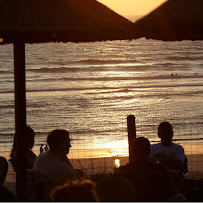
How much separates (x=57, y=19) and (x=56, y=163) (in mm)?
1439

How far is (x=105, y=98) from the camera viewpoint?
29.8 meters

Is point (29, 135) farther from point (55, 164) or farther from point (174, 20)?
point (174, 20)

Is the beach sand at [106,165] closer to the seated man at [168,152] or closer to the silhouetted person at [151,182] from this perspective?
the seated man at [168,152]

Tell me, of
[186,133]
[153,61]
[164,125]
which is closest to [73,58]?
[153,61]

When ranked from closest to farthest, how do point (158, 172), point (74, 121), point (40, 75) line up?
point (158, 172)
point (74, 121)
point (40, 75)

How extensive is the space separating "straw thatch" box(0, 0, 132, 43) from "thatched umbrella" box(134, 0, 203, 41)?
0.20m

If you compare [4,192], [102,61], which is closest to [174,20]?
[4,192]

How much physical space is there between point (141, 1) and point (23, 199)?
2548 millimetres

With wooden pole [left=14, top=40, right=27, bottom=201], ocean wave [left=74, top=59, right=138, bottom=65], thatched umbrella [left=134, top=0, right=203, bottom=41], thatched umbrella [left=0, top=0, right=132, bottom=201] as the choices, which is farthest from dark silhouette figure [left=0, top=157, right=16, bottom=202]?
ocean wave [left=74, top=59, right=138, bottom=65]

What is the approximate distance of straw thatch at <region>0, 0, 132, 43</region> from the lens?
5664 mm

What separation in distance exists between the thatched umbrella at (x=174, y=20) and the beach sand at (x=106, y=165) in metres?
3.00

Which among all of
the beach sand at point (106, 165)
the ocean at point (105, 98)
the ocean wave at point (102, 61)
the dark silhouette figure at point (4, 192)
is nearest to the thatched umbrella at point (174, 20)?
the dark silhouette figure at point (4, 192)

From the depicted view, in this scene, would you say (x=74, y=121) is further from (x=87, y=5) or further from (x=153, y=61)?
(x=153, y=61)

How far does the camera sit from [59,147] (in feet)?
18.1
